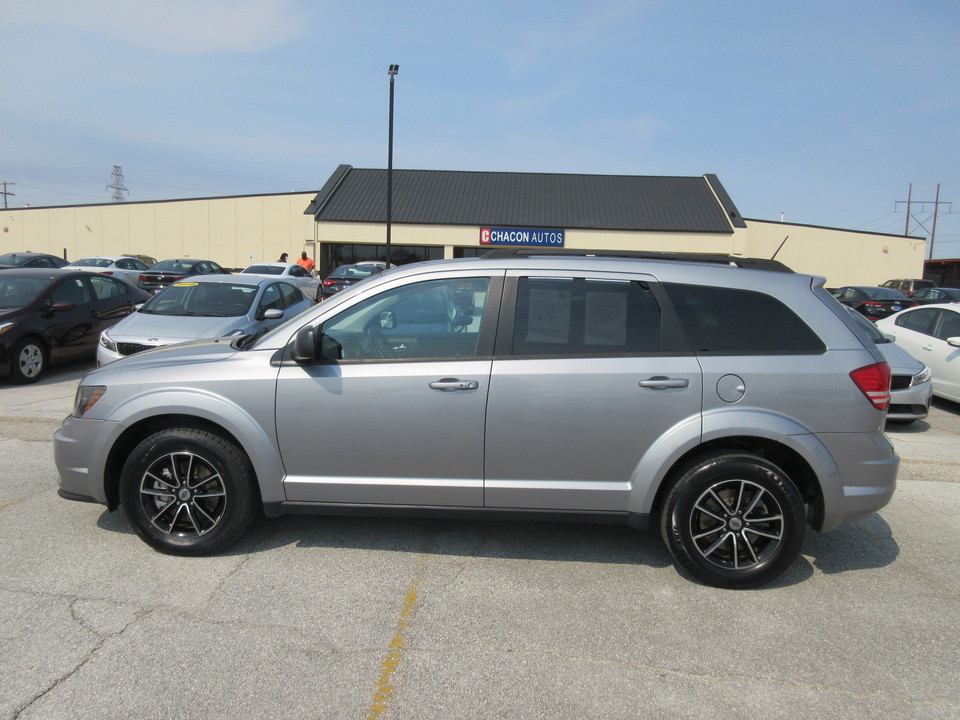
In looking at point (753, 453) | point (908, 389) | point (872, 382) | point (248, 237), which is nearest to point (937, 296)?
point (908, 389)

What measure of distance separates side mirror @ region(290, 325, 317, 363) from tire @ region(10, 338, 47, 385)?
748cm

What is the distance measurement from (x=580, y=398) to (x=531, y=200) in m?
34.4

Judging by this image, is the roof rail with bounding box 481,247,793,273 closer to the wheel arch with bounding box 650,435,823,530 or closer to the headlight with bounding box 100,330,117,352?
the wheel arch with bounding box 650,435,823,530

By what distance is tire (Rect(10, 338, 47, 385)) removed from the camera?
9.02 meters

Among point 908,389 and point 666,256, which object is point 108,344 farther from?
point 908,389

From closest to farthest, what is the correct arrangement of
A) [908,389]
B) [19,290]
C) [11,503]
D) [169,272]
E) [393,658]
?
1. [393,658]
2. [11,503]
3. [908,389]
4. [19,290]
5. [169,272]

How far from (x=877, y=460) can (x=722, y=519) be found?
3.01 ft

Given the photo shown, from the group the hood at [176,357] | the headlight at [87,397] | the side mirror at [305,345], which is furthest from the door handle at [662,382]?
the headlight at [87,397]

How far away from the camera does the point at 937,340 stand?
9.38m

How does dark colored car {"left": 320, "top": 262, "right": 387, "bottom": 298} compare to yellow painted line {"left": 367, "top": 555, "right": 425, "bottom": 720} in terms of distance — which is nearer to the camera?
yellow painted line {"left": 367, "top": 555, "right": 425, "bottom": 720}

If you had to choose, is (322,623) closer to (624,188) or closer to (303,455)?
(303,455)

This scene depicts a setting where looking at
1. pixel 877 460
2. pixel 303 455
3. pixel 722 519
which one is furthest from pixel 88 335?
pixel 877 460

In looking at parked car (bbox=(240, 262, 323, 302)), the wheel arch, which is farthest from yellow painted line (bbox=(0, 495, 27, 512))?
parked car (bbox=(240, 262, 323, 302))

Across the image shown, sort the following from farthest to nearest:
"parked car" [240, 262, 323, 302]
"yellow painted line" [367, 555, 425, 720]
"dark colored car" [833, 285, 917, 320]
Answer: "parked car" [240, 262, 323, 302] < "dark colored car" [833, 285, 917, 320] < "yellow painted line" [367, 555, 425, 720]
